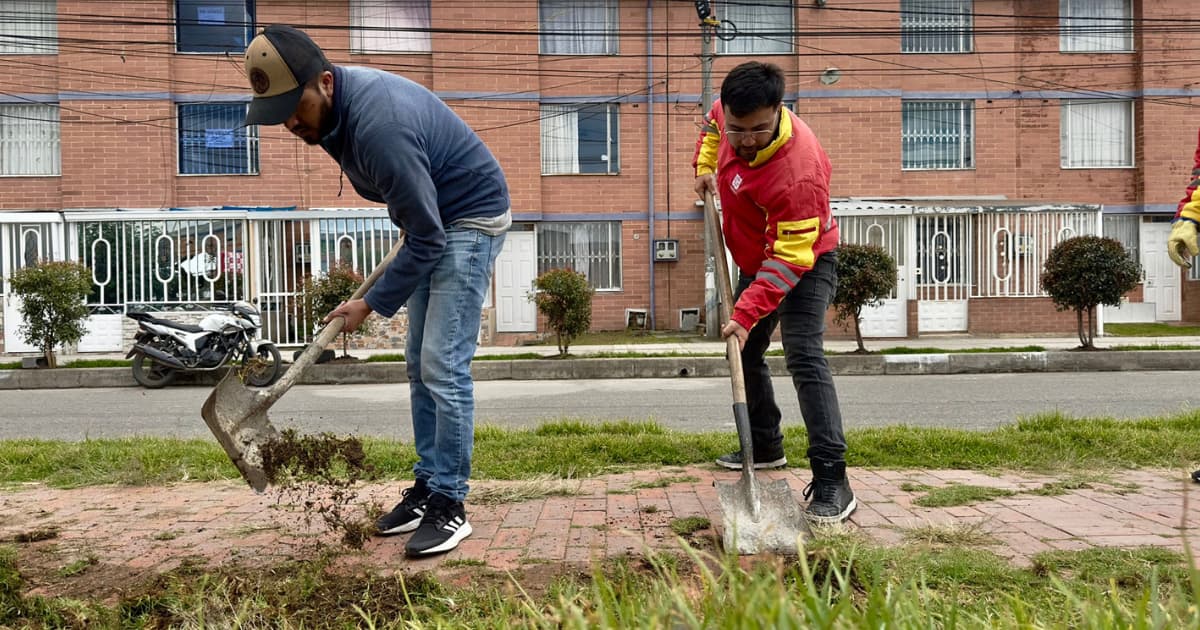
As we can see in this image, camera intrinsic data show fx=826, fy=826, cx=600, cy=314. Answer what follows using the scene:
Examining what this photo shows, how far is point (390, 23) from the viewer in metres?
18.0

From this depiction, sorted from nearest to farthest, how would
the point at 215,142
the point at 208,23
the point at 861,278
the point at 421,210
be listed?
1. the point at 421,210
2. the point at 861,278
3. the point at 208,23
4. the point at 215,142

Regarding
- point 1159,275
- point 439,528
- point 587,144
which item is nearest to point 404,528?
point 439,528

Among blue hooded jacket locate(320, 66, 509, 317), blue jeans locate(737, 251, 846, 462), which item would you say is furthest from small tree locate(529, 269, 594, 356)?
blue hooded jacket locate(320, 66, 509, 317)

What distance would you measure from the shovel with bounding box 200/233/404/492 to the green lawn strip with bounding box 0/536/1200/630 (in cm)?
40

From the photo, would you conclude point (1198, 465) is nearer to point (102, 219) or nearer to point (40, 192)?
point (102, 219)

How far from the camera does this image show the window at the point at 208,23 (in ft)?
58.1

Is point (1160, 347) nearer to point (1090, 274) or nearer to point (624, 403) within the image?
point (1090, 274)

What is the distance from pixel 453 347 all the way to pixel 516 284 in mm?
15015

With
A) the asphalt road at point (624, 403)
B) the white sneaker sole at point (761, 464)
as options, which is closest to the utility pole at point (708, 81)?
the asphalt road at point (624, 403)

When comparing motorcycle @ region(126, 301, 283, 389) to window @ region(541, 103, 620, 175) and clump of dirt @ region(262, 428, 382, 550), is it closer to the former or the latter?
clump of dirt @ region(262, 428, 382, 550)

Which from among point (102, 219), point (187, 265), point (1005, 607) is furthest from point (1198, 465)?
point (102, 219)

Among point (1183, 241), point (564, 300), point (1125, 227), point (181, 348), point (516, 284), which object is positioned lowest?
point (181, 348)

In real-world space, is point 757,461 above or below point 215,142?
below

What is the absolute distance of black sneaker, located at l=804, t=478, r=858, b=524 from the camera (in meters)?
3.04
